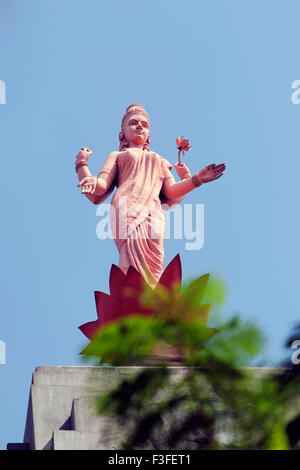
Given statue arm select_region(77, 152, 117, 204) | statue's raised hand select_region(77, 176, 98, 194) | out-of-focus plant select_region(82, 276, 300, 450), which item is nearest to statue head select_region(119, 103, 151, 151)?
statue arm select_region(77, 152, 117, 204)

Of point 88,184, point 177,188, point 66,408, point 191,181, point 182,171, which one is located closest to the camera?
point 66,408

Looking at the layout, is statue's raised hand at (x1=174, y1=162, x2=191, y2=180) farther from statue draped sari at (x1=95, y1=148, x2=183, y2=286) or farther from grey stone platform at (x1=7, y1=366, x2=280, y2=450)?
grey stone platform at (x1=7, y1=366, x2=280, y2=450)

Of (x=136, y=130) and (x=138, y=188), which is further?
(x=136, y=130)

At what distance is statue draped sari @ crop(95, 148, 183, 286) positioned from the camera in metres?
13.1

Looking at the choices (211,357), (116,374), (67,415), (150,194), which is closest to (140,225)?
(150,194)

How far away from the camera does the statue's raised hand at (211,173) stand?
44.1 ft

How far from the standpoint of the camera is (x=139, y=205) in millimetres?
13500

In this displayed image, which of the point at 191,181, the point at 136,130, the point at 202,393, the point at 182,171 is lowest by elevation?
the point at 202,393

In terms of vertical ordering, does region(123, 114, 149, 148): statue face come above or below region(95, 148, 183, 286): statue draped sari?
above

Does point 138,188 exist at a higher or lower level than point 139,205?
higher

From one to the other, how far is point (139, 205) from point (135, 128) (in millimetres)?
1454

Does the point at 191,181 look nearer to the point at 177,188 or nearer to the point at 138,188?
the point at 177,188

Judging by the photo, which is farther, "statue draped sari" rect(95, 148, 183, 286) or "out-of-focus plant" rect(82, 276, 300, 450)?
"statue draped sari" rect(95, 148, 183, 286)

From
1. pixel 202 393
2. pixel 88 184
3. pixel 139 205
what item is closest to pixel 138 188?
pixel 139 205
